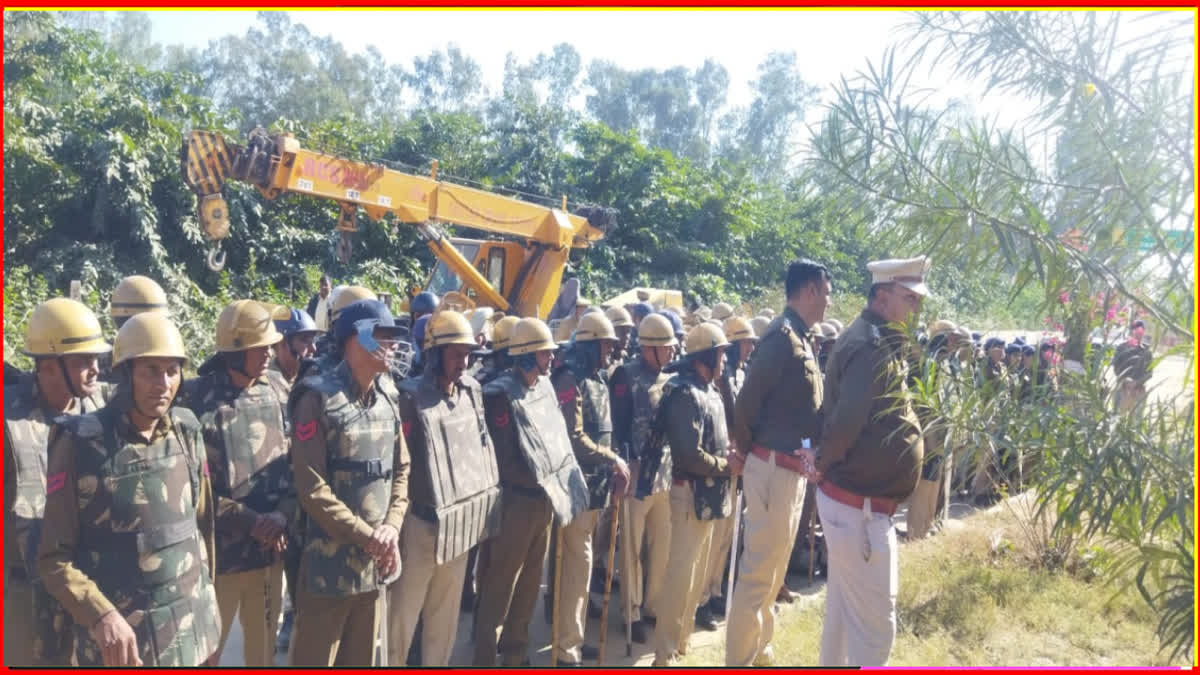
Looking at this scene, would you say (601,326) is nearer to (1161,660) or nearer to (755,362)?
(755,362)

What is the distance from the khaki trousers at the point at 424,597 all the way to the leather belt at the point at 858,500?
1.71m

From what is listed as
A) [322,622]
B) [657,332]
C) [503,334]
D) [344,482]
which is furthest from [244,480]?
[657,332]

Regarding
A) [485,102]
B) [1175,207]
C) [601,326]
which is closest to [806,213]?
[1175,207]

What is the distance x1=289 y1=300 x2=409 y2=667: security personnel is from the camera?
319 cm

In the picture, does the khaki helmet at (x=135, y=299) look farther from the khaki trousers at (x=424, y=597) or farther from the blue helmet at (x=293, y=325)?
the khaki trousers at (x=424, y=597)

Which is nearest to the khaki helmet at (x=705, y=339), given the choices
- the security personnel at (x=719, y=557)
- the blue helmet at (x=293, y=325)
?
the security personnel at (x=719, y=557)

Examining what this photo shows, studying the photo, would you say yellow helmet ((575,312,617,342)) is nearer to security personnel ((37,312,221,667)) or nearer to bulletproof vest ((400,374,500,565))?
bulletproof vest ((400,374,500,565))

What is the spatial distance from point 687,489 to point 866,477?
132cm

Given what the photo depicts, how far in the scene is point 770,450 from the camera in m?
4.17

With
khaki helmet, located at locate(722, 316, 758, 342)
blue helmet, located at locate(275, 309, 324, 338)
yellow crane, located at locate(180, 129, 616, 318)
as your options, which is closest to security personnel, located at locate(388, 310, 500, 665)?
blue helmet, located at locate(275, 309, 324, 338)

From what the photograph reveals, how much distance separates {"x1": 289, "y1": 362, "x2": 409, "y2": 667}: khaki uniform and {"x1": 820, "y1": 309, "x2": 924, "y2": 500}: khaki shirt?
6.16ft

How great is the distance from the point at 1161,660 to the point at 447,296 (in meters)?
8.22

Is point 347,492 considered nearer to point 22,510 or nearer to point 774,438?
point 22,510

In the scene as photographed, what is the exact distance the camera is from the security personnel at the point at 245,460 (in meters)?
3.48
